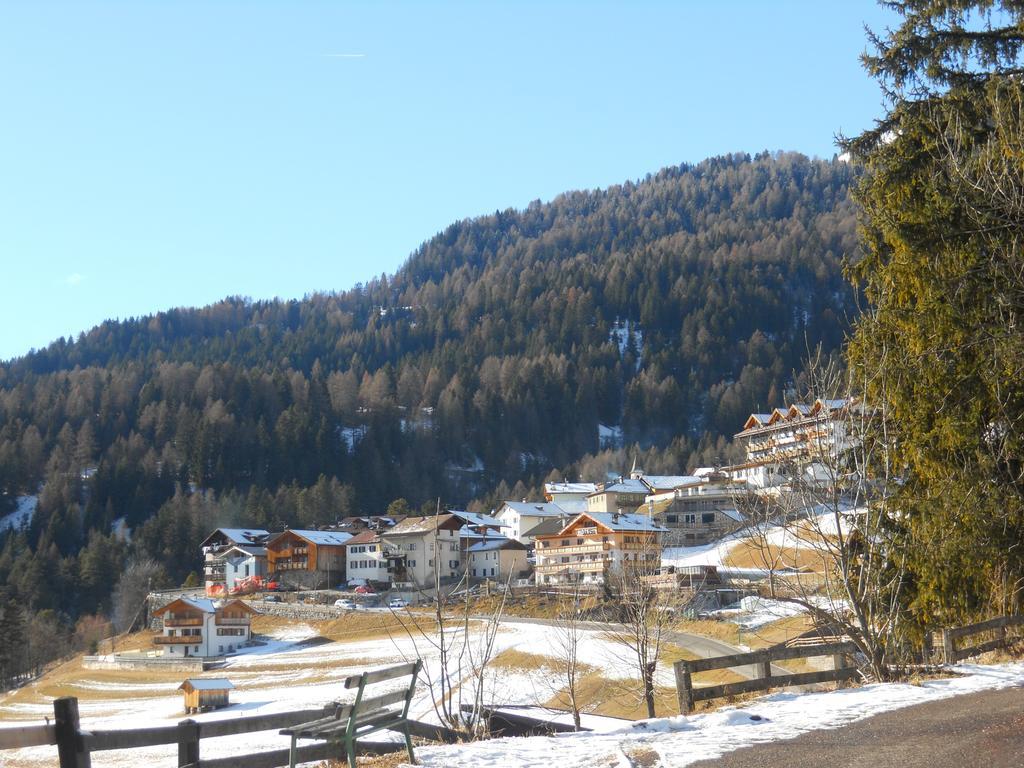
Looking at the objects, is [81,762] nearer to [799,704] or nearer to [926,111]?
[799,704]

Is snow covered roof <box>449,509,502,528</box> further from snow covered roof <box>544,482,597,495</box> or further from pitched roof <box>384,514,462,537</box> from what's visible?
snow covered roof <box>544,482,597,495</box>

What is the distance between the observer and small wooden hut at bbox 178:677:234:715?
143 feet

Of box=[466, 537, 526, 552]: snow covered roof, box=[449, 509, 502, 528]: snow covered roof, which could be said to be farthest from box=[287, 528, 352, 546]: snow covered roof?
box=[466, 537, 526, 552]: snow covered roof

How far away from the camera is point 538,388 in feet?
632

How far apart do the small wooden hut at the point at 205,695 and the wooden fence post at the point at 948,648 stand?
37122 mm

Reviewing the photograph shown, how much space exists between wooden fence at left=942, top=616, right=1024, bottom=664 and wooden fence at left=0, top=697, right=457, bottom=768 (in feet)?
32.5

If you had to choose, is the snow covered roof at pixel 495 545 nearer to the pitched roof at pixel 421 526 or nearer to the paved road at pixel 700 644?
the pitched roof at pixel 421 526

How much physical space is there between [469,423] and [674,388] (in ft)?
149

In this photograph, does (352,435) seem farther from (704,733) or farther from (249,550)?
(704,733)

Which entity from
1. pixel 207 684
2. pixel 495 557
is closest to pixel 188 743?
pixel 207 684

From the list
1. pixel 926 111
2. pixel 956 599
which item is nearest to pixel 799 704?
pixel 956 599

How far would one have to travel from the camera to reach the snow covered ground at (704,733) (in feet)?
31.0

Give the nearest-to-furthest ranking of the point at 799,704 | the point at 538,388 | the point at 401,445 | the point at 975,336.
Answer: the point at 799,704
the point at 975,336
the point at 401,445
the point at 538,388

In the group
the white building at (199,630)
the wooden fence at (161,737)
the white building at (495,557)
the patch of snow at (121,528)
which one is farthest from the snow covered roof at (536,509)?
the wooden fence at (161,737)
